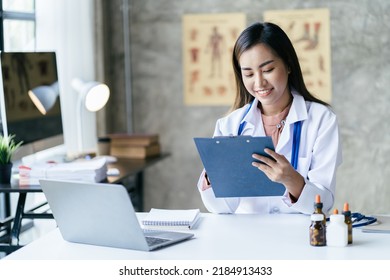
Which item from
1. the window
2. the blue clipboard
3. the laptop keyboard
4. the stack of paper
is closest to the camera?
the laptop keyboard

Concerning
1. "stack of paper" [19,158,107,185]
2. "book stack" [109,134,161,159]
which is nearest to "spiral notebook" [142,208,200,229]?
"stack of paper" [19,158,107,185]

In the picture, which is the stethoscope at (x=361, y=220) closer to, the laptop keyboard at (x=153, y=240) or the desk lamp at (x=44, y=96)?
the laptop keyboard at (x=153, y=240)

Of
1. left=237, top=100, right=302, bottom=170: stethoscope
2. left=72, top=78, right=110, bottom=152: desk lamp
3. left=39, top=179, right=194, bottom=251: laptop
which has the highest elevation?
left=72, top=78, right=110, bottom=152: desk lamp

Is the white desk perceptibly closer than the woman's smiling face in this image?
Yes

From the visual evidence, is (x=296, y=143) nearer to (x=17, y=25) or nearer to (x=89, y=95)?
(x=89, y=95)

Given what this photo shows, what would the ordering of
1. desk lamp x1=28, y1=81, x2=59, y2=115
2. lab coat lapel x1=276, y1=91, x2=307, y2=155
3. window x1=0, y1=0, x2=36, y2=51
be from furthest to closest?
window x1=0, y1=0, x2=36, y2=51, desk lamp x1=28, y1=81, x2=59, y2=115, lab coat lapel x1=276, y1=91, x2=307, y2=155

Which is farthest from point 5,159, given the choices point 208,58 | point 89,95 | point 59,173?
point 208,58

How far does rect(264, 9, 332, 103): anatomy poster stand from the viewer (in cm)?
534

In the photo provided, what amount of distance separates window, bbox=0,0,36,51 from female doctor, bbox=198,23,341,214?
68.9 inches

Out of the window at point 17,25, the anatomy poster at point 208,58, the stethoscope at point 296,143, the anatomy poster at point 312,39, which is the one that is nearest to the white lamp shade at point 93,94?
the window at point 17,25

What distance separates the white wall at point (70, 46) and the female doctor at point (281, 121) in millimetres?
1799

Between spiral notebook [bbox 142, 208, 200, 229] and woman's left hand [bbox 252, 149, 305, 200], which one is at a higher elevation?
woman's left hand [bbox 252, 149, 305, 200]

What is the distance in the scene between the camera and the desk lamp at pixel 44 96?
156 inches

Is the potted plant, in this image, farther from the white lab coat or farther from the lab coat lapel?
the lab coat lapel
